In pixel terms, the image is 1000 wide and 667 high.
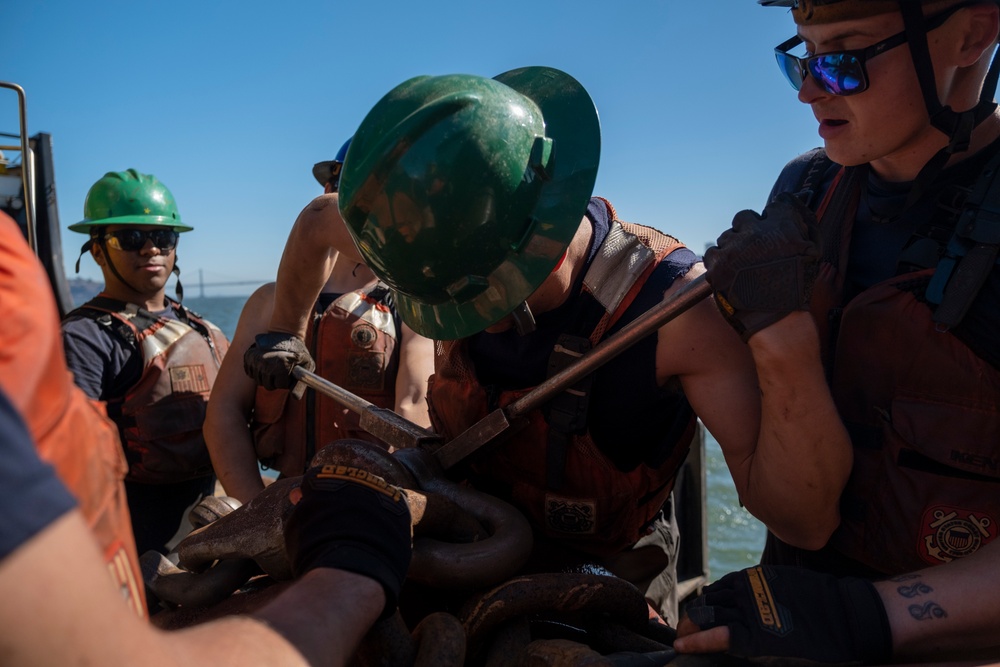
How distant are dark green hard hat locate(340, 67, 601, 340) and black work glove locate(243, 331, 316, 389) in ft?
3.76

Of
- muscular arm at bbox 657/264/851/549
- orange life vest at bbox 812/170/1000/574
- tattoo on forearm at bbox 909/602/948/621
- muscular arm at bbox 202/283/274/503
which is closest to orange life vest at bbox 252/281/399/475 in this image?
muscular arm at bbox 202/283/274/503

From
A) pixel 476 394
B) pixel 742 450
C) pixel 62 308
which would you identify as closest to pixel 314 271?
pixel 476 394

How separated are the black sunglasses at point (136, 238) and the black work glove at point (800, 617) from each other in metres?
4.03

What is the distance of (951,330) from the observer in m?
2.06

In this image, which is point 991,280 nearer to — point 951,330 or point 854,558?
point 951,330

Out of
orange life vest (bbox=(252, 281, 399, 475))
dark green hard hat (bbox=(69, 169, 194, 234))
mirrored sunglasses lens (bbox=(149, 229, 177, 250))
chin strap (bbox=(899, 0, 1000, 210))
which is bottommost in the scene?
orange life vest (bbox=(252, 281, 399, 475))

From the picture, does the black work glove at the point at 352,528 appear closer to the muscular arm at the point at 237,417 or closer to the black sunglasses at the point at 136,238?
the muscular arm at the point at 237,417

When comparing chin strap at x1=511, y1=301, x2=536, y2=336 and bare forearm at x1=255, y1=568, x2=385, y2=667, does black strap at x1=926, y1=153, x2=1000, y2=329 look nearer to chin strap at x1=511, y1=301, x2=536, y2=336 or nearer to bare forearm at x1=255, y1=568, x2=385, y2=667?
chin strap at x1=511, y1=301, x2=536, y2=336

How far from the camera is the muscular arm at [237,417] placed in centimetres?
386

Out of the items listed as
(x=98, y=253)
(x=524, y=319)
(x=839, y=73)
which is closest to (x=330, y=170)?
(x=98, y=253)

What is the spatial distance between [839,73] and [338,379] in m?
2.49

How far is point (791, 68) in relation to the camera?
2.49m

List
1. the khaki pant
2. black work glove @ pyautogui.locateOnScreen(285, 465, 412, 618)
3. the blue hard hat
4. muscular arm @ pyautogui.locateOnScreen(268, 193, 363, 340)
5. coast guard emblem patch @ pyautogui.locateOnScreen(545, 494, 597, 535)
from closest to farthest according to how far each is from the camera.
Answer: black work glove @ pyautogui.locateOnScreen(285, 465, 412, 618), coast guard emblem patch @ pyautogui.locateOnScreen(545, 494, 597, 535), the khaki pant, muscular arm @ pyautogui.locateOnScreen(268, 193, 363, 340), the blue hard hat

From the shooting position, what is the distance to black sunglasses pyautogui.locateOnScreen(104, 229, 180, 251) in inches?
190
